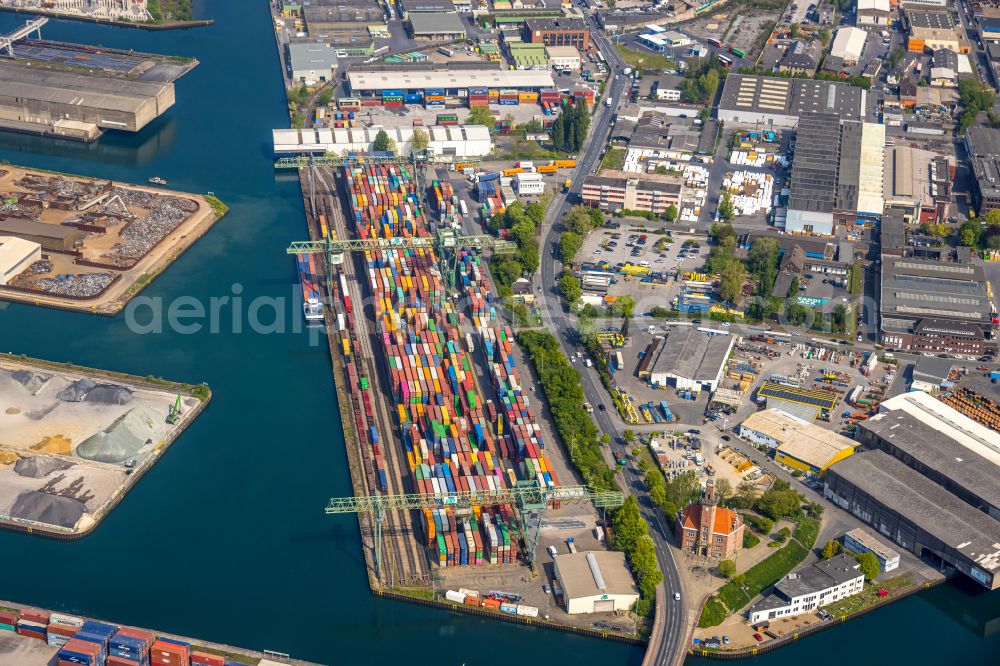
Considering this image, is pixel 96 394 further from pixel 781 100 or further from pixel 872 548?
pixel 781 100

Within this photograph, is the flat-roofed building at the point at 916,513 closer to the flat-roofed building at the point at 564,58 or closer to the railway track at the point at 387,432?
the railway track at the point at 387,432

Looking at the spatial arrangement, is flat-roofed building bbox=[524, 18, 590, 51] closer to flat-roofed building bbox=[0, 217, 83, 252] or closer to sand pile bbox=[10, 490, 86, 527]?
flat-roofed building bbox=[0, 217, 83, 252]

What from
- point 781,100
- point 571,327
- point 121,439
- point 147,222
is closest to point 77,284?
point 147,222

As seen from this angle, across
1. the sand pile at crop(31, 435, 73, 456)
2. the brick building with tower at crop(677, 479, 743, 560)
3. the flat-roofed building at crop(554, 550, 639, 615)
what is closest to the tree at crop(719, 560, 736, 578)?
the brick building with tower at crop(677, 479, 743, 560)

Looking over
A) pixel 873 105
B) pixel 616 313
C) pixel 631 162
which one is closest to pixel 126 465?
pixel 616 313

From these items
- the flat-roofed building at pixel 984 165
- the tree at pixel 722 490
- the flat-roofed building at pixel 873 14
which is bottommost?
the tree at pixel 722 490

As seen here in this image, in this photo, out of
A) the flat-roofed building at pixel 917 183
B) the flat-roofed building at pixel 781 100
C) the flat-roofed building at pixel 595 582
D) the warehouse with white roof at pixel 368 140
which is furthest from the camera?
the flat-roofed building at pixel 781 100

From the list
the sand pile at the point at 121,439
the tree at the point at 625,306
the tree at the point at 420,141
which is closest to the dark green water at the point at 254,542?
the sand pile at the point at 121,439

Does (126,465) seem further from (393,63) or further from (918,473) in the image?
(393,63)

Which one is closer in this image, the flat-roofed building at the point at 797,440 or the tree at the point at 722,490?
the tree at the point at 722,490
